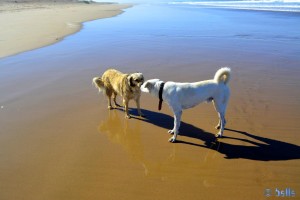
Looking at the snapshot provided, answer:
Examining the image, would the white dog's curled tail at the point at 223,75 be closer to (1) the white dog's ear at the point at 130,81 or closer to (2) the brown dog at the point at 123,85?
(2) the brown dog at the point at 123,85

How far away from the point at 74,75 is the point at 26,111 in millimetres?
2943

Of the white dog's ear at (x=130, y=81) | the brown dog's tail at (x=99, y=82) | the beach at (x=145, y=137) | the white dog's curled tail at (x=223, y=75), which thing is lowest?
the beach at (x=145, y=137)

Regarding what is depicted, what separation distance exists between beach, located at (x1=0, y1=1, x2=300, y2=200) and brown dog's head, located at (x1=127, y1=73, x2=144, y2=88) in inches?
36.2

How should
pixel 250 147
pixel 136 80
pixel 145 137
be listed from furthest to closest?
1. pixel 136 80
2. pixel 145 137
3. pixel 250 147

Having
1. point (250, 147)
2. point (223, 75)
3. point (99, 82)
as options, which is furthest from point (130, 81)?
point (250, 147)

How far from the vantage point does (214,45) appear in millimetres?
13977

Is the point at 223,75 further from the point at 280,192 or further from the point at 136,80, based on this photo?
the point at 280,192

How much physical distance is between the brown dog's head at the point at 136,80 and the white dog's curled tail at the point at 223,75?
5.67 feet

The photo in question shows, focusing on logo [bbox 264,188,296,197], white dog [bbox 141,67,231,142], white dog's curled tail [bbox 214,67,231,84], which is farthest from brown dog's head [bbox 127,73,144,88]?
logo [bbox 264,188,296,197]

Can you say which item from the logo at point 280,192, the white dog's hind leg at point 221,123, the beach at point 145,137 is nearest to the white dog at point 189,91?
the white dog's hind leg at point 221,123

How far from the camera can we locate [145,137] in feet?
19.1

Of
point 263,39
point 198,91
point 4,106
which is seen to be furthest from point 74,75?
point 263,39

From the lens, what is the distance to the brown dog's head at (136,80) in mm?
6273

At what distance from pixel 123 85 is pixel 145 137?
159 cm
